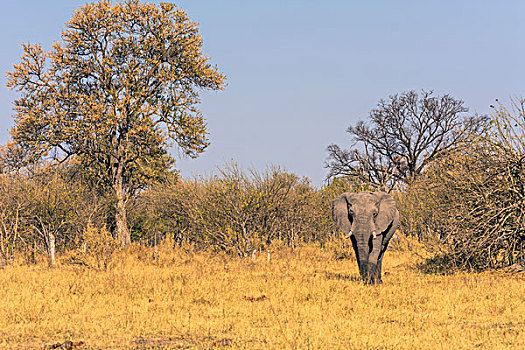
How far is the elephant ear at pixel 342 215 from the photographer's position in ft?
48.9

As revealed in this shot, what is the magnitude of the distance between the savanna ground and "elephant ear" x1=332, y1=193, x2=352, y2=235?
1.52m

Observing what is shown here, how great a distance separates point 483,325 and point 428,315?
1107 mm

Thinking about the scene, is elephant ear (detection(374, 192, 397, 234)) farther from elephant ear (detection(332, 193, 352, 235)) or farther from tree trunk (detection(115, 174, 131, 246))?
tree trunk (detection(115, 174, 131, 246))

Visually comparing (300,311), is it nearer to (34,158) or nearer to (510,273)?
(510,273)

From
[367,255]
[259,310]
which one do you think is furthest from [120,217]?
[259,310]

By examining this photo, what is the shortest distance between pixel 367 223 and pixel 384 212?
76 centimetres

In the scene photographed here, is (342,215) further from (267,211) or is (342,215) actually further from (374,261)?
(267,211)

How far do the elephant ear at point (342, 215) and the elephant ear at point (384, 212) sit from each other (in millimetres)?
791

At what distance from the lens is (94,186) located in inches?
1126

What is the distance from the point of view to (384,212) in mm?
14844

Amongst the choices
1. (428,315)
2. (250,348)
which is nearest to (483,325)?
(428,315)

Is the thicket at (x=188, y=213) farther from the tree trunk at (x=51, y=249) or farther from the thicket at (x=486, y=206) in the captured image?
the thicket at (x=486, y=206)

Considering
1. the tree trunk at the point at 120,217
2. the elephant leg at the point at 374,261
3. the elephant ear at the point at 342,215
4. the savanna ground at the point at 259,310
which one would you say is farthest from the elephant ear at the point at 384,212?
the tree trunk at the point at 120,217

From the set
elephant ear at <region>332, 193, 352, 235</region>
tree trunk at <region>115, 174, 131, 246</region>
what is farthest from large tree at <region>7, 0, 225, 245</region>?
elephant ear at <region>332, 193, 352, 235</region>
